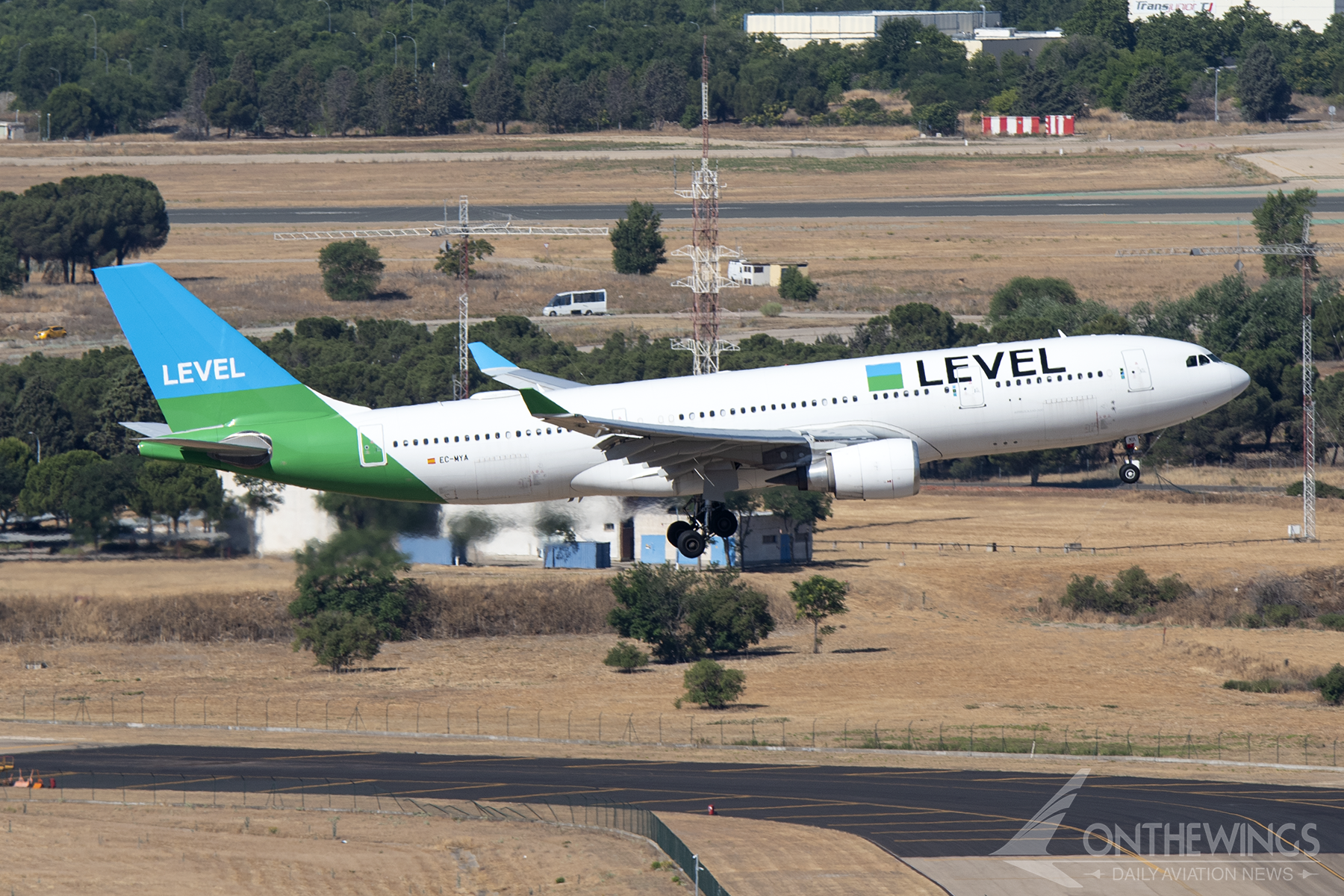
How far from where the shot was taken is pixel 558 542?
8044cm

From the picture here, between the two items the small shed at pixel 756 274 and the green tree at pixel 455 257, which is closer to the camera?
the small shed at pixel 756 274

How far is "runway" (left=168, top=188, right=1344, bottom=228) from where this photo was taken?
168625 millimetres

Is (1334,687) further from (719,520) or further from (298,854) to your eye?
(298,854)

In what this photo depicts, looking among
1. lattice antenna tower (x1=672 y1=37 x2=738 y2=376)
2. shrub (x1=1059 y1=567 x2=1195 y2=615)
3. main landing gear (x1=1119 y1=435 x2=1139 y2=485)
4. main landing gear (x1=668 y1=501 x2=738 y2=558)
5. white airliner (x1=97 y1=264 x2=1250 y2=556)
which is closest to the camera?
white airliner (x1=97 y1=264 x2=1250 y2=556)

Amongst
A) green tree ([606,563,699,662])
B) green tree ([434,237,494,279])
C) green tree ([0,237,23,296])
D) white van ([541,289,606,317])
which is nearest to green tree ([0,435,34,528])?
green tree ([606,563,699,662])

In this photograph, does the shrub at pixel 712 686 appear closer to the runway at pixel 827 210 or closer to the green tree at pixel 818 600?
the green tree at pixel 818 600

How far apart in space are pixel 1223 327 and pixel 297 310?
73.4 m

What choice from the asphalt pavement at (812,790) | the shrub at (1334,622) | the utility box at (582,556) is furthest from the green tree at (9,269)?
the shrub at (1334,622)

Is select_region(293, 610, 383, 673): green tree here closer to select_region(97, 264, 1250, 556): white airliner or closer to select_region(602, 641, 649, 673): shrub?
select_region(602, 641, 649, 673): shrub

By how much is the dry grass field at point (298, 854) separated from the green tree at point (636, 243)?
358 ft

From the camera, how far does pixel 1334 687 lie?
6700cm

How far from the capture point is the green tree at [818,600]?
78.4m

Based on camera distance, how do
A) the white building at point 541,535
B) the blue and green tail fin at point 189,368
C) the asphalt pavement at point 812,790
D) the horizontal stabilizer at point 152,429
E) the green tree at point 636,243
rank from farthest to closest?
1. the green tree at point 636,243
2. the white building at point 541,535
3. the blue and green tail fin at point 189,368
4. the horizontal stabilizer at point 152,429
5. the asphalt pavement at point 812,790

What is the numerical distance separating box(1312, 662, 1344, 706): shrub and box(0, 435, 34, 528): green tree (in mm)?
59427
